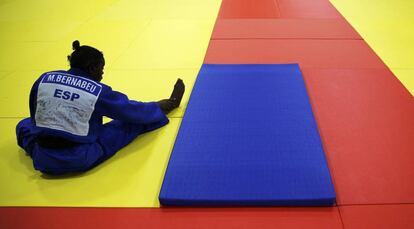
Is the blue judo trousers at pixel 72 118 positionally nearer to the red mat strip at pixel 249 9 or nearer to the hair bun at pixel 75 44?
the hair bun at pixel 75 44

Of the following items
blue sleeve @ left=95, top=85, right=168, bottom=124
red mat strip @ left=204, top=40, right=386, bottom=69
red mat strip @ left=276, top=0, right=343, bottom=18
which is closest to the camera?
blue sleeve @ left=95, top=85, right=168, bottom=124

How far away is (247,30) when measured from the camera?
5609 millimetres

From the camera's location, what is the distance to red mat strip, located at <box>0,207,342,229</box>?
2.13 metres

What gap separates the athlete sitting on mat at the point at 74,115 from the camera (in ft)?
7.72

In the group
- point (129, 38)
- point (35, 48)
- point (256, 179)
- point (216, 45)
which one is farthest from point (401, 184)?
point (35, 48)

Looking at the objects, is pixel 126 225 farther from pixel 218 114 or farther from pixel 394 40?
pixel 394 40

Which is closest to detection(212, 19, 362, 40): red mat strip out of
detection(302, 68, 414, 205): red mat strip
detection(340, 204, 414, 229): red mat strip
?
detection(302, 68, 414, 205): red mat strip

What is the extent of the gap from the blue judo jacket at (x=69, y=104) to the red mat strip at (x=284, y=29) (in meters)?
3.37

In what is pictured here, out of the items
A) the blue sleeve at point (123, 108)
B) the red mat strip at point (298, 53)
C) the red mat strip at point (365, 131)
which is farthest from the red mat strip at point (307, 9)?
the blue sleeve at point (123, 108)

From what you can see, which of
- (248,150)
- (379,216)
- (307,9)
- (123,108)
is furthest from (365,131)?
(307,9)

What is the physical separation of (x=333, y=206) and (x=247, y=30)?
407 cm

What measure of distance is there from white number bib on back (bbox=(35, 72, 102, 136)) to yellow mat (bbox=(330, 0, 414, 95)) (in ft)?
11.8

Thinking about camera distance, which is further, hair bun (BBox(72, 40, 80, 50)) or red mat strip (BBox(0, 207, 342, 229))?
hair bun (BBox(72, 40, 80, 50))

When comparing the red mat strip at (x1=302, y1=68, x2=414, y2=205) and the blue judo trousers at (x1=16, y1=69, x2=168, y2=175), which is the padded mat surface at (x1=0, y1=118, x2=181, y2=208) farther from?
the red mat strip at (x1=302, y1=68, x2=414, y2=205)
